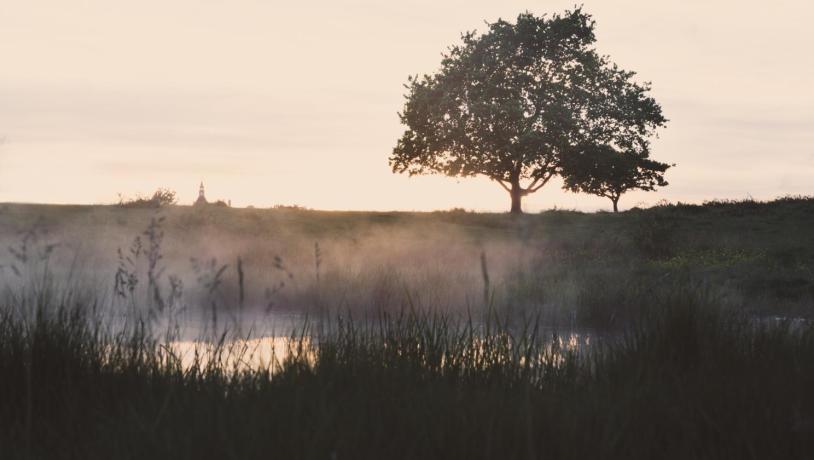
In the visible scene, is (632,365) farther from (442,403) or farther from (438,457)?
(438,457)

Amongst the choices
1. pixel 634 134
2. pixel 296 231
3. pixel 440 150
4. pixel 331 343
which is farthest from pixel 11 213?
pixel 634 134

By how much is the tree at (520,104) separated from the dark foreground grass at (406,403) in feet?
75.6

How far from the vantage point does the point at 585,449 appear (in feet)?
9.69

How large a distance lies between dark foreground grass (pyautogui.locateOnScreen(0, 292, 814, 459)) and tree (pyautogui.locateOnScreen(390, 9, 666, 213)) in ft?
75.6

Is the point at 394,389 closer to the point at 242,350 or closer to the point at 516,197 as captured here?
the point at 242,350

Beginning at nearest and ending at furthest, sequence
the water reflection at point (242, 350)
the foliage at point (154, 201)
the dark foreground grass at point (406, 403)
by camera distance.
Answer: the dark foreground grass at point (406, 403) → the water reflection at point (242, 350) → the foliage at point (154, 201)

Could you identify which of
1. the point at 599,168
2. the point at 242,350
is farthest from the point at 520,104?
the point at 242,350

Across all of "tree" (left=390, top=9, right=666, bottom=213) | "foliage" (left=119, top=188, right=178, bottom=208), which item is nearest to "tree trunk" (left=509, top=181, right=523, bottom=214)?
"tree" (left=390, top=9, right=666, bottom=213)

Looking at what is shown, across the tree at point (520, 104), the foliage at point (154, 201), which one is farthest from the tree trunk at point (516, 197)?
the foliage at point (154, 201)

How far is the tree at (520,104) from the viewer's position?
2777 cm

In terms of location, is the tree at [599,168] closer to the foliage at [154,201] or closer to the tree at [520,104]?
the tree at [520,104]

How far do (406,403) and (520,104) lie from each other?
2503cm

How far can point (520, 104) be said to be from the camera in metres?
27.6

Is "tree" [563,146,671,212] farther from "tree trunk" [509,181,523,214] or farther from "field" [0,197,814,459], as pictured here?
"field" [0,197,814,459]
